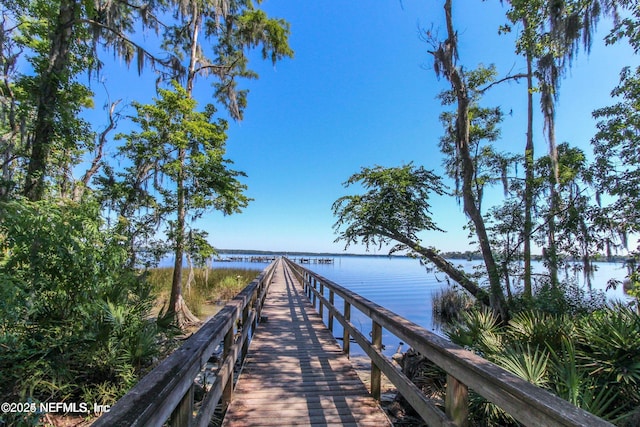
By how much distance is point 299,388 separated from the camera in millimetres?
3197

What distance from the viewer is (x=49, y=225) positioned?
3.66 metres

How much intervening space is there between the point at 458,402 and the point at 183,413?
4.54 ft

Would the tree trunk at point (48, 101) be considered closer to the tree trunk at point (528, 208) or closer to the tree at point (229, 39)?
the tree at point (229, 39)

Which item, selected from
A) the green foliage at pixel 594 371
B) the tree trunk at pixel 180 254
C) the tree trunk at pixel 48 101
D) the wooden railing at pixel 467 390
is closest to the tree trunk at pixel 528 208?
the green foliage at pixel 594 371

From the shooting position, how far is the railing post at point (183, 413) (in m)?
1.49

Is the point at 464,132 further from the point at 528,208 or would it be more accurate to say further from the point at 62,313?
the point at 62,313

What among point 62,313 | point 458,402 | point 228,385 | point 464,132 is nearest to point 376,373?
point 228,385

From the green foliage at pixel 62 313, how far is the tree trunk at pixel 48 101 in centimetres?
284

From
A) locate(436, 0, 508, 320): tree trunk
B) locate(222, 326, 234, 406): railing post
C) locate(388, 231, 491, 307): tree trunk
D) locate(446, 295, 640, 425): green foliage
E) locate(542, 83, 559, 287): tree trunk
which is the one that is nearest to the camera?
locate(446, 295, 640, 425): green foliage

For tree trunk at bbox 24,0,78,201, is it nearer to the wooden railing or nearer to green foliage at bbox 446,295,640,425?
the wooden railing

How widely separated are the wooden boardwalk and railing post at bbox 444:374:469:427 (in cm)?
118

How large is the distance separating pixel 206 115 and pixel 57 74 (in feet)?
14.0

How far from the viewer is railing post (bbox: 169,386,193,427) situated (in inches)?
58.5

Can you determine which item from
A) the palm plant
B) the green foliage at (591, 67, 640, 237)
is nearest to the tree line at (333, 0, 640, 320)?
the green foliage at (591, 67, 640, 237)
